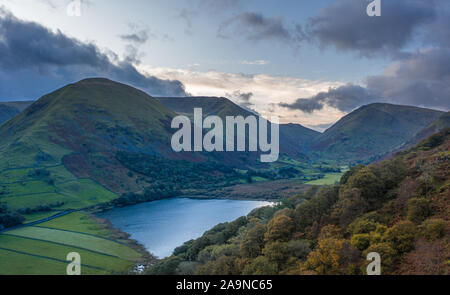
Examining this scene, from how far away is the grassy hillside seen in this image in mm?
20531

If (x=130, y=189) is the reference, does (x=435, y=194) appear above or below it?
above

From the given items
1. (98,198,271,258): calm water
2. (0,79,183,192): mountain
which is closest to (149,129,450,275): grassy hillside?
(98,198,271,258): calm water

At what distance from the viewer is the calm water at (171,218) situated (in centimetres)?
7394

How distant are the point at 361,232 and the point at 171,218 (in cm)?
8063

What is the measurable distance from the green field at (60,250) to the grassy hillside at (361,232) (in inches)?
826

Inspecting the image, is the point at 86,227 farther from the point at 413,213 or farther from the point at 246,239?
the point at 413,213

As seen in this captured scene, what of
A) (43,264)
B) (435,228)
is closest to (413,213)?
(435,228)

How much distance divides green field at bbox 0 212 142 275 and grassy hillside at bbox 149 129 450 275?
21.0 metres

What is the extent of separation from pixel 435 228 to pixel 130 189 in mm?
132868

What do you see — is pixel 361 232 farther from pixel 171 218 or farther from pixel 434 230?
pixel 171 218

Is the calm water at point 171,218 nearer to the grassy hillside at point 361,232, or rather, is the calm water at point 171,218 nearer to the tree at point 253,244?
the grassy hillside at point 361,232

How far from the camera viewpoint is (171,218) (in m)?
98.4

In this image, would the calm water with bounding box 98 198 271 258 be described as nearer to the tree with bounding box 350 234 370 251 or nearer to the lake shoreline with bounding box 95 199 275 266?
the lake shoreline with bounding box 95 199 275 266

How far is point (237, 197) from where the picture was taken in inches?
5290
